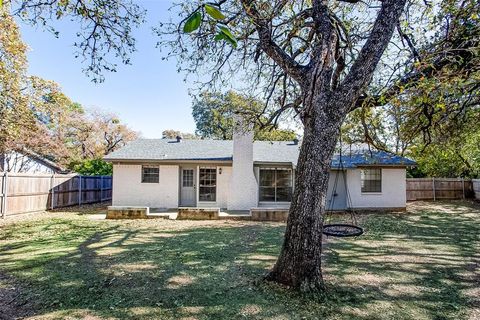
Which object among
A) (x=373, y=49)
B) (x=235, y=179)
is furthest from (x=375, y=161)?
(x=373, y=49)

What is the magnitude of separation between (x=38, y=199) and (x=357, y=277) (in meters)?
13.7

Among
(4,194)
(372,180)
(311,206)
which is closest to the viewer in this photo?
(311,206)

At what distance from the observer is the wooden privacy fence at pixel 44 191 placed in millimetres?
11484

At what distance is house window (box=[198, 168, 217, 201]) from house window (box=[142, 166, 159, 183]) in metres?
2.19

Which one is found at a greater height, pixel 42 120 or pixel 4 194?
pixel 42 120

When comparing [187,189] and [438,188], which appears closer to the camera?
[187,189]

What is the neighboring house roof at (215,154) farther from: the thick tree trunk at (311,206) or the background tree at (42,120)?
the thick tree trunk at (311,206)

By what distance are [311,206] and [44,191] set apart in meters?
13.7

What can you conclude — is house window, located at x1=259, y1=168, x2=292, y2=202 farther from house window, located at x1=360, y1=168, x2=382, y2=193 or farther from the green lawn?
the green lawn

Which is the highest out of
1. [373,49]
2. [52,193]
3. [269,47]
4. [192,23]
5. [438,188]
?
[269,47]

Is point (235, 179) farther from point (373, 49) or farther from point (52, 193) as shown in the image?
point (373, 49)

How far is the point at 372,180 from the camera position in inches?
588

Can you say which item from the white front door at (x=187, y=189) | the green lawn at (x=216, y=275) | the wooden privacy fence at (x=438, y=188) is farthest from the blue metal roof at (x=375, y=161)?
the white front door at (x=187, y=189)

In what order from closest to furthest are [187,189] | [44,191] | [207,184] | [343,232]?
[343,232] < [44,191] < [207,184] < [187,189]
